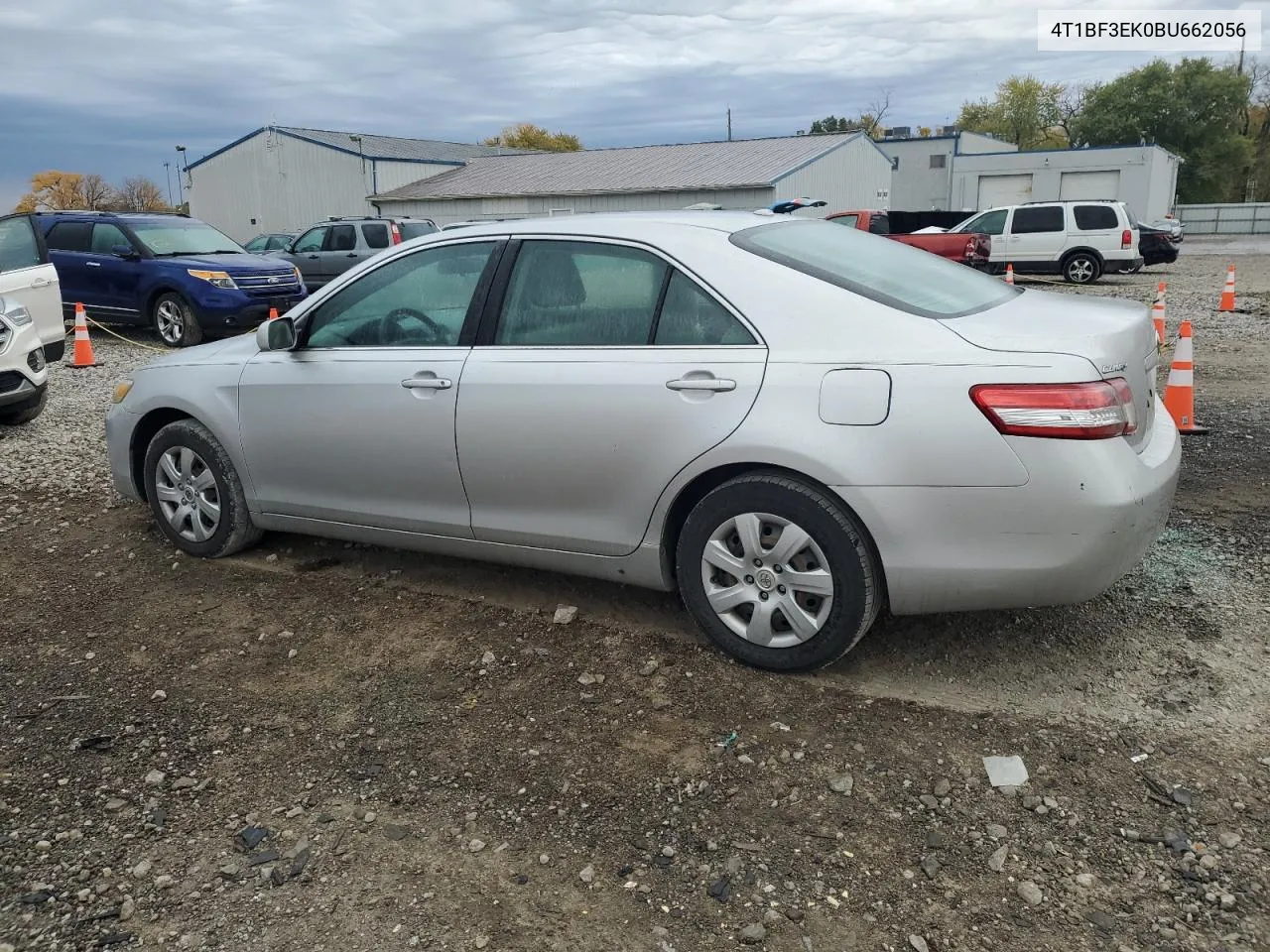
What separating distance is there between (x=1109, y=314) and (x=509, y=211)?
3456 centimetres

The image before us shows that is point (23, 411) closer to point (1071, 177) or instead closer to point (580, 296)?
point (580, 296)

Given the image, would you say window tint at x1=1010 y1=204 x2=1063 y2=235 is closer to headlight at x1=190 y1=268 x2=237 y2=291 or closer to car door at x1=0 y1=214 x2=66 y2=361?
headlight at x1=190 y1=268 x2=237 y2=291

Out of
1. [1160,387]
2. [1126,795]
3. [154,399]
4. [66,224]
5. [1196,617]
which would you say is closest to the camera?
[1126,795]

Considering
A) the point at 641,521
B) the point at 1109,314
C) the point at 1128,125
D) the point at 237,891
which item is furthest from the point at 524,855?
the point at 1128,125

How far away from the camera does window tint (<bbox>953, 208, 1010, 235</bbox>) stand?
23.4 m

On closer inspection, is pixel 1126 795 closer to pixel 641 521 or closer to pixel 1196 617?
pixel 1196 617

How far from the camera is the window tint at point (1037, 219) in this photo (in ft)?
74.7

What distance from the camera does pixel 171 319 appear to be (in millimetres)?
13531

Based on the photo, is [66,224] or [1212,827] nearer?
[1212,827]

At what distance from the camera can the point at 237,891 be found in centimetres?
268

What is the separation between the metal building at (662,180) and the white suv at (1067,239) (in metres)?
9.99

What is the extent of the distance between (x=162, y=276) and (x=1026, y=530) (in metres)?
12.9

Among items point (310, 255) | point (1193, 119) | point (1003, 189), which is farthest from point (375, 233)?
point (1193, 119)

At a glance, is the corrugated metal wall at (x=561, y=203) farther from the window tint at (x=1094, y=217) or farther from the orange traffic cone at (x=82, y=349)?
the orange traffic cone at (x=82, y=349)
